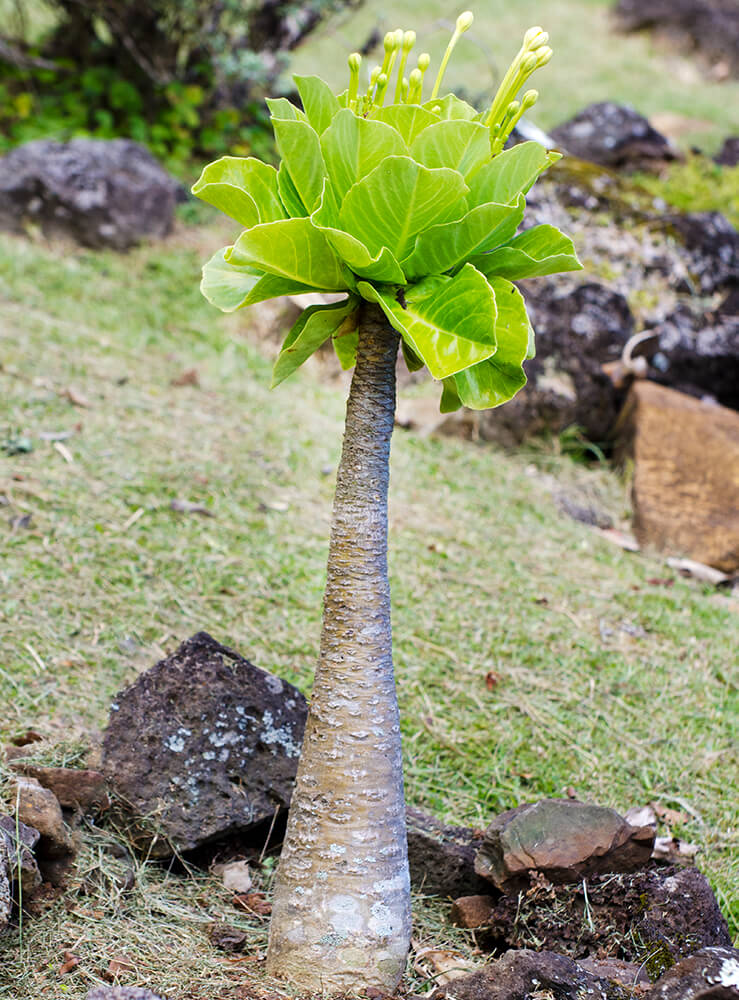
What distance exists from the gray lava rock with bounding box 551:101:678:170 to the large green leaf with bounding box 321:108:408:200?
22.2 feet


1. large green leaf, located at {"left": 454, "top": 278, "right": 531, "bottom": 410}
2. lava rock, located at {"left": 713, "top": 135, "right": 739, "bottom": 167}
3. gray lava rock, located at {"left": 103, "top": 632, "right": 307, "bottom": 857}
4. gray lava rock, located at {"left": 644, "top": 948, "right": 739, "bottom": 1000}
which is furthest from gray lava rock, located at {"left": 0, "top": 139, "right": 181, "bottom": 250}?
gray lava rock, located at {"left": 644, "top": 948, "right": 739, "bottom": 1000}

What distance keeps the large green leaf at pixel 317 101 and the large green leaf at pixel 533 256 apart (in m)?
0.38

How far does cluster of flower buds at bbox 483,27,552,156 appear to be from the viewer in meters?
1.58

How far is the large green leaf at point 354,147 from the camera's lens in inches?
57.9

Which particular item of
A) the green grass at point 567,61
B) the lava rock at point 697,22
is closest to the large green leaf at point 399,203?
the green grass at point 567,61

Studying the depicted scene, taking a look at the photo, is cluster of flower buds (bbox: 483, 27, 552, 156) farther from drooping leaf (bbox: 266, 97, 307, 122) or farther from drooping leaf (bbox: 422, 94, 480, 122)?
drooping leaf (bbox: 266, 97, 307, 122)

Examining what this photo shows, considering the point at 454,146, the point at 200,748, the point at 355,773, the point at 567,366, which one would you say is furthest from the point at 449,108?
the point at 567,366

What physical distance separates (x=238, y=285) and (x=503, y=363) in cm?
54

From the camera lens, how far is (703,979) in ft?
4.65

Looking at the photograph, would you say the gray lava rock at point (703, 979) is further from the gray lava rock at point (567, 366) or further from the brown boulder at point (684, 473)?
the gray lava rock at point (567, 366)

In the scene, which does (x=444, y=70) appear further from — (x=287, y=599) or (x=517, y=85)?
(x=287, y=599)

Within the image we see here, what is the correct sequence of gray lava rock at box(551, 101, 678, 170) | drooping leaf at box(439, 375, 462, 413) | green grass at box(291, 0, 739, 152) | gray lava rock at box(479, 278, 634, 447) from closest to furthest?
1. drooping leaf at box(439, 375, 462, 413)
2. gray lava rock at box(479, 278, 634, 447)
3. gray lava rock at box(551, 101, 678, 170)
4. green grass at box(291, 0, 739, 152)

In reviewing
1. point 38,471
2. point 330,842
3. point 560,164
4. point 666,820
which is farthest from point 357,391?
point 560,164

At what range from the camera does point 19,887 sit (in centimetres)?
176
